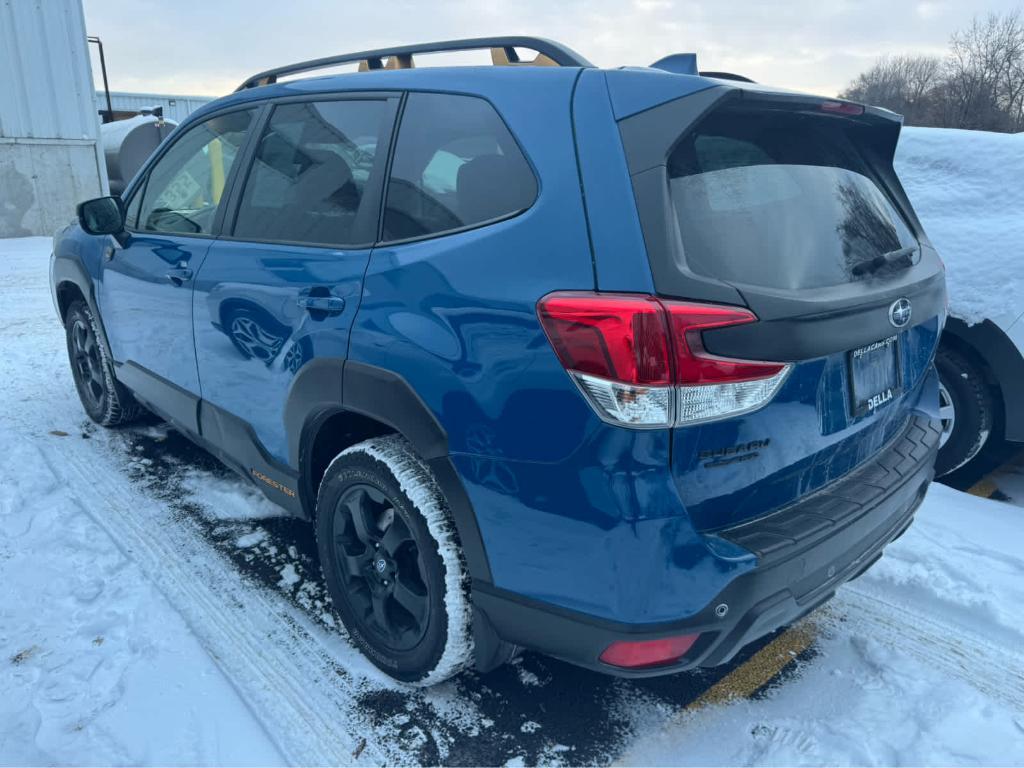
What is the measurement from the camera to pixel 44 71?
12859 mm

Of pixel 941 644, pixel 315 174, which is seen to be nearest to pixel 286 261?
pixel 315 174

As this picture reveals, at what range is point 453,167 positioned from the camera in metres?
2.12

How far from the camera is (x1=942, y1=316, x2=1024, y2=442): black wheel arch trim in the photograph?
3.62m

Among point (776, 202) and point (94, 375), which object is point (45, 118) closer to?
point (94, 375)

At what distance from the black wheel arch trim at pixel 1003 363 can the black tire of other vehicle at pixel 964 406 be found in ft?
0.24

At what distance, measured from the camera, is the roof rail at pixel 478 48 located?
7.11 feet

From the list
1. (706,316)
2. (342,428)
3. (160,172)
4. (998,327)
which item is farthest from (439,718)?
(998,327)

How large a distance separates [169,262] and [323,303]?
1308 mm

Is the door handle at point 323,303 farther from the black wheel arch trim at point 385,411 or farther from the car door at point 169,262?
the car door at point 169,262

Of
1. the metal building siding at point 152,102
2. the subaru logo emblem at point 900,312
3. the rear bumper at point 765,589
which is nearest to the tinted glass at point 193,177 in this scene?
the rear bumper at point 765,589

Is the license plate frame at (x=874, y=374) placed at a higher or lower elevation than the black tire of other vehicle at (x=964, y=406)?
higher

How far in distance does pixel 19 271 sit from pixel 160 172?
8.41m

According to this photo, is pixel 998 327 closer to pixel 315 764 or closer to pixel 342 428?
pixel 342 428

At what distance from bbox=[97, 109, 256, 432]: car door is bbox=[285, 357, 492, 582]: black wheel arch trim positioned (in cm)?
94
